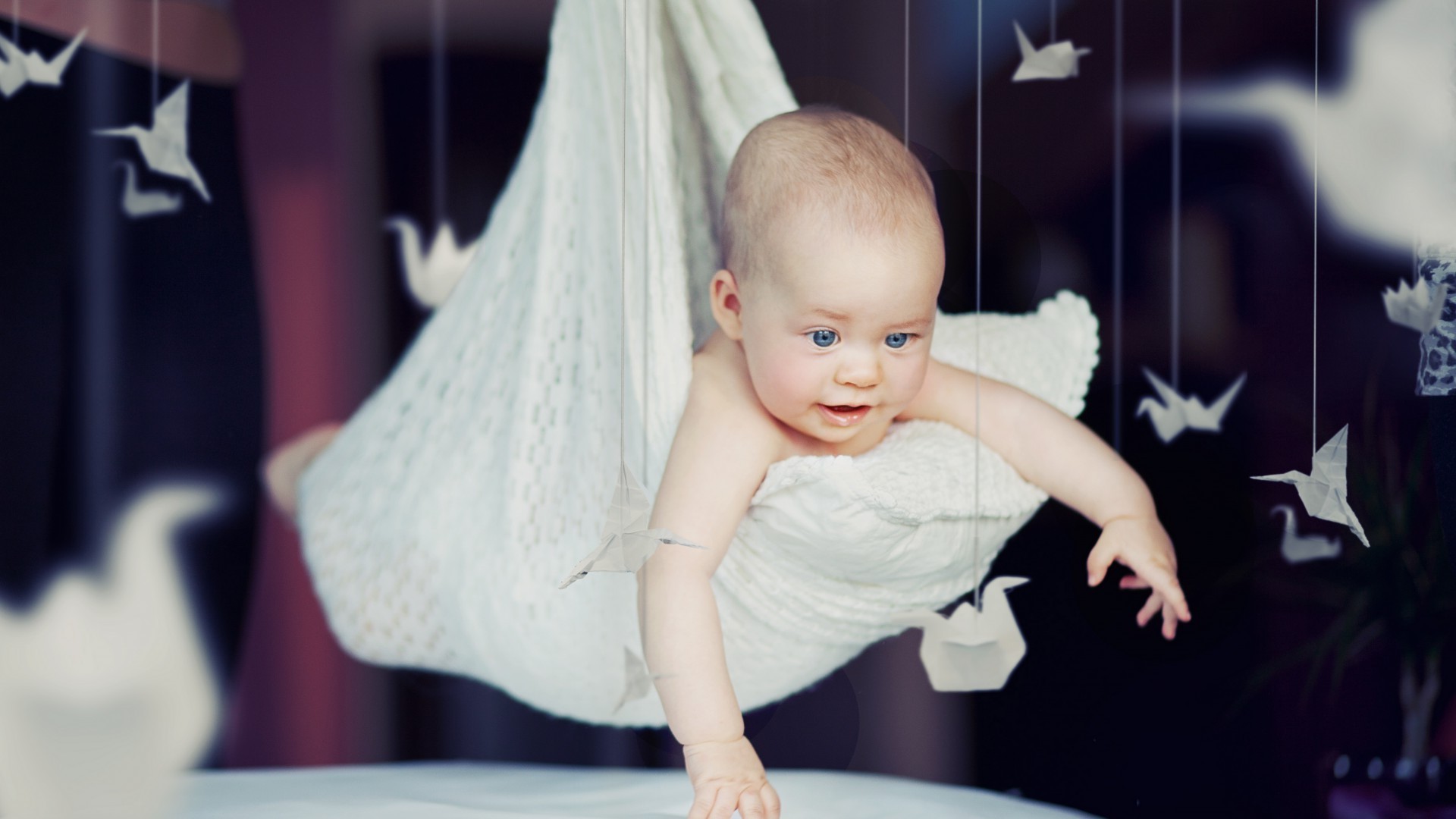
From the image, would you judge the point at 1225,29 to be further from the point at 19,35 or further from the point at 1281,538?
the point at 19,35

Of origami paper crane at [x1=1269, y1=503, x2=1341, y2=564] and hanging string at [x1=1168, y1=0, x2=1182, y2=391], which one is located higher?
hanging string at [x1=1168, y1=0, x2=1182, y2=391]

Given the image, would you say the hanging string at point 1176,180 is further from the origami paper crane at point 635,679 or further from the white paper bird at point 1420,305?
the origami paper crane at point 635,679

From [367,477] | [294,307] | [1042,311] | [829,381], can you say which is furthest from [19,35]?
[1042,311]

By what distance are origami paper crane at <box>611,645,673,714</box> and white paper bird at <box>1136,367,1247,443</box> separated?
55 centimetres

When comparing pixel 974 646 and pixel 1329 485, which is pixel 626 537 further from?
pixel 1329 485

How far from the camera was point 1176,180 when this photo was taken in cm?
111

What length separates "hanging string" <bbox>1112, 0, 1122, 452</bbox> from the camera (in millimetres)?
1104

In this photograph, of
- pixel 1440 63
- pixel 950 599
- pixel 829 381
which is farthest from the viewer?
pixel 1440 63

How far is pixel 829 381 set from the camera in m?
0.78

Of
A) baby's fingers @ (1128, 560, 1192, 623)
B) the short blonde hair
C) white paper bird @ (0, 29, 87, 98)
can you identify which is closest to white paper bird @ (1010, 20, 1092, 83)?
the short blonde hair

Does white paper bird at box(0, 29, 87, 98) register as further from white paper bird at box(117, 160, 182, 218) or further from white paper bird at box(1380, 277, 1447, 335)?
white paper bird at box(1380, 277, 1447, 335)

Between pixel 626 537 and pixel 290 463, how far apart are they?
587 mm

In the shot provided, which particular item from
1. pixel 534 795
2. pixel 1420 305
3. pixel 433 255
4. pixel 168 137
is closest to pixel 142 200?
pixel 168 137

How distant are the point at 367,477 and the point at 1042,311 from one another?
0.63 meters
